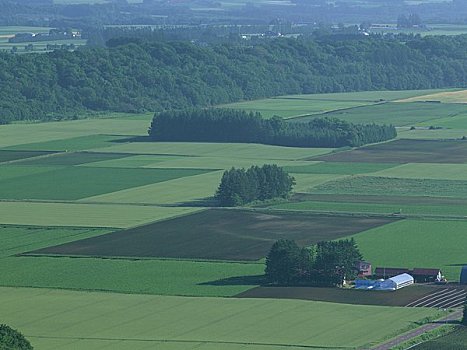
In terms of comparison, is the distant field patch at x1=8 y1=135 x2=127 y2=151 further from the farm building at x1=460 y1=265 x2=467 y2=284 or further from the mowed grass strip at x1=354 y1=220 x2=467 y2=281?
the farm building at x1=460 y1=265 x2=467 y2=284

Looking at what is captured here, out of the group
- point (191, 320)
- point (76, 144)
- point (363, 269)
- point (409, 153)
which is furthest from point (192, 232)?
point (76, 144)

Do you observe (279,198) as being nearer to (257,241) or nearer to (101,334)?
(257,241)

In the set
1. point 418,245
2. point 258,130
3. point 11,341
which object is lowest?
point 258,130

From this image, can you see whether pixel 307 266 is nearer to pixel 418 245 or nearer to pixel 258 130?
pixel 418 245

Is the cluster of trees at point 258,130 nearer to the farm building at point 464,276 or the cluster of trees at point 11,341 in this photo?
the farm building at point 464,276

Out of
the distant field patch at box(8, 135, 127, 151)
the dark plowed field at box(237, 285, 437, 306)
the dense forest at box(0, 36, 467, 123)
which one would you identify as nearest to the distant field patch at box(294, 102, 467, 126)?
the dense forest at box(0, 36, 467, 123)

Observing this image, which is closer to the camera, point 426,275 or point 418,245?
point 426,275
